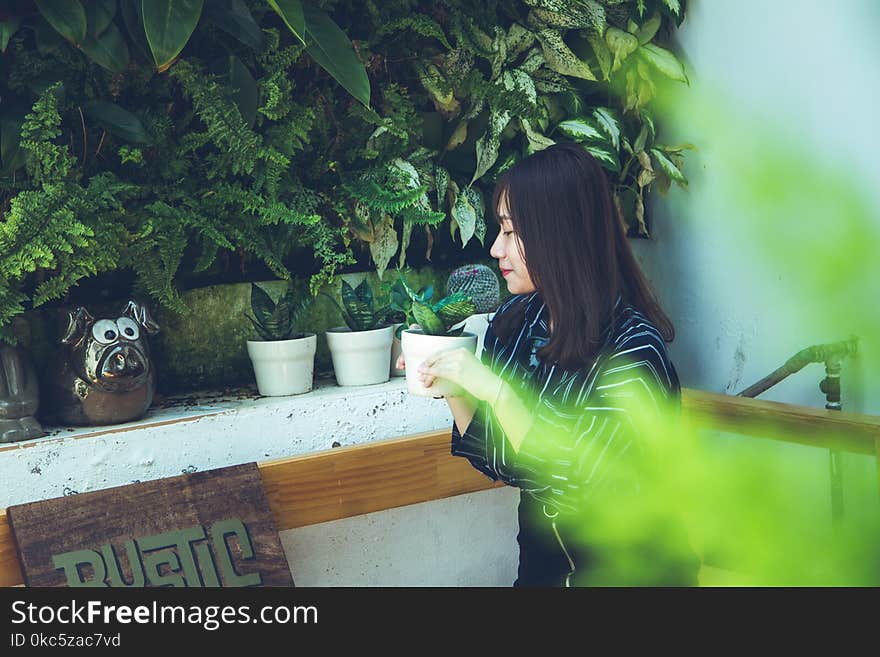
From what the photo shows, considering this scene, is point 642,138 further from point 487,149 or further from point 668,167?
point 487,149

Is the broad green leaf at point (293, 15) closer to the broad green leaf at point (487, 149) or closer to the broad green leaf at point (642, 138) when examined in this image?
the broad green leaf at point (487, 149)

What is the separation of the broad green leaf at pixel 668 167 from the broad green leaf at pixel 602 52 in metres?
0.21

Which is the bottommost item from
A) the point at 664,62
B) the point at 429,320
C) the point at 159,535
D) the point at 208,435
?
the point at 159,535

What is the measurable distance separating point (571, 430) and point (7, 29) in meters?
1.10

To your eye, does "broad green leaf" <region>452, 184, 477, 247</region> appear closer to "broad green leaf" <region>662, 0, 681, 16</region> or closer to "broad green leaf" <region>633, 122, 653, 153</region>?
"broad green leaf" <region>633, 122, 653, 153</region>

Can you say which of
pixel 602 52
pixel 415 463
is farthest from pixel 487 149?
pixel 415 463

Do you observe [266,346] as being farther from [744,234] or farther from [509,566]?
[744,234]

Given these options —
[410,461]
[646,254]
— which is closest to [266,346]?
[410,461]

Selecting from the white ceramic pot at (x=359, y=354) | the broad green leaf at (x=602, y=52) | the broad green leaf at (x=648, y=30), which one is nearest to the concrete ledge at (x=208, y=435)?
the white ceramic pot at (x=359, y=354)

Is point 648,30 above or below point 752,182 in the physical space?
above

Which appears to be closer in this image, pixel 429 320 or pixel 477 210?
pixel 429 320

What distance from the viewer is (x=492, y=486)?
1950 millimetres

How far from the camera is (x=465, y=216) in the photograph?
2055 mm

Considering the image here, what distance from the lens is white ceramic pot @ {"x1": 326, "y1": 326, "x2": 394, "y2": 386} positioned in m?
1.90
